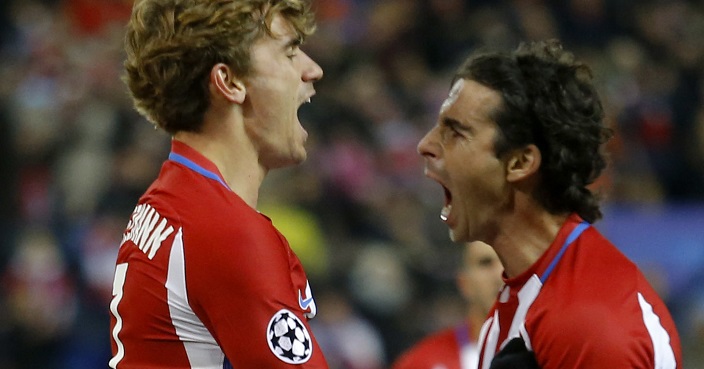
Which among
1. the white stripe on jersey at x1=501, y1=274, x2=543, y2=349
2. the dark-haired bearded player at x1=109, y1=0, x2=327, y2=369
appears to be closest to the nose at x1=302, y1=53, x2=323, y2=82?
the dark-haired bearded player at x1=109, y1=0, x2=327, y2=369

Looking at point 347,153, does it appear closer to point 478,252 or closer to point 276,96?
point 478,252

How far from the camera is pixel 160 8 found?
2893 mm

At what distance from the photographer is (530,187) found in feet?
10.3

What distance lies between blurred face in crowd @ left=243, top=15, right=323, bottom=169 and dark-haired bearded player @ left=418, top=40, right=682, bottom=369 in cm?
48

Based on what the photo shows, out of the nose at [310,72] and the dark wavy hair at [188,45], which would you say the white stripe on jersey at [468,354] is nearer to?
the nose at [310,72]

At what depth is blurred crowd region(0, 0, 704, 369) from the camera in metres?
7.85

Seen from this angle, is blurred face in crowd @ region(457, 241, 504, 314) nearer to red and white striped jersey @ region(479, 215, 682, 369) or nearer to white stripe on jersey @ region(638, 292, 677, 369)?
red and white striped jersey @ region(479, 215, 682, 369)

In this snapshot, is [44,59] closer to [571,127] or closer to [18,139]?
[18,139]

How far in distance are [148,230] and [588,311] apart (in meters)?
1.05

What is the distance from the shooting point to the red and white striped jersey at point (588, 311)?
2.70m

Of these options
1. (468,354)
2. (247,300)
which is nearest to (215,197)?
(247,300)

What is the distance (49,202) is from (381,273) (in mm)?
2391

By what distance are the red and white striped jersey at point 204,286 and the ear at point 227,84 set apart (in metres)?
0.17

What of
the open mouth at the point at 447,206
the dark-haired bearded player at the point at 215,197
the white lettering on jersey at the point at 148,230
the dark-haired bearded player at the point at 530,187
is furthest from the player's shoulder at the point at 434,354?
the white lettering on jersey at the point at 148,230
